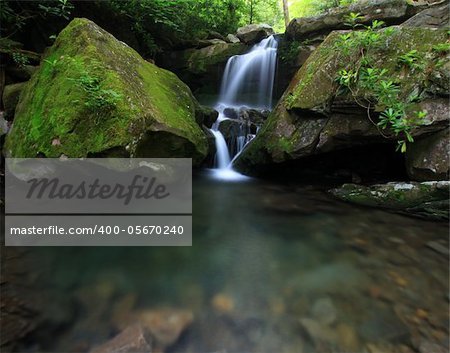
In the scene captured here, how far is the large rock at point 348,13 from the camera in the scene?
799 cm

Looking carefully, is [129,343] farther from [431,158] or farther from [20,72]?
[20,72]

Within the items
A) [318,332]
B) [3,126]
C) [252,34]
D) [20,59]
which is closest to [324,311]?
[318,332]

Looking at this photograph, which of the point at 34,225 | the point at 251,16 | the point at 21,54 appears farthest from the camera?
the point at 251,16

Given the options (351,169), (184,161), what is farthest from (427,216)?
(184,161)

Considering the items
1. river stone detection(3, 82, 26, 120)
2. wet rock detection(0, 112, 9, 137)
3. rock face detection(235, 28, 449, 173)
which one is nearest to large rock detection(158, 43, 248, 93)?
rock face detection(235, 28, 449, 173)

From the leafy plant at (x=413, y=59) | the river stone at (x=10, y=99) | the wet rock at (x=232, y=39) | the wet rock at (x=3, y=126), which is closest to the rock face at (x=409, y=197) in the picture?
the leafy plant at (x=413, y=59)

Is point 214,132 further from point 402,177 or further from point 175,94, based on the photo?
point 402,177

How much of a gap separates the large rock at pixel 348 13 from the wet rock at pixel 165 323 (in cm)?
769

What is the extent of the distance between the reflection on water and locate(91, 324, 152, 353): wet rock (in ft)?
0.40

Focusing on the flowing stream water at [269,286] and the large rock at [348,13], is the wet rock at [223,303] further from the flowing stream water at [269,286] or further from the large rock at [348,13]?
the large rock at [348,13]

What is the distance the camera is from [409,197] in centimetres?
433

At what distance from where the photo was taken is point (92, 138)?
3830 mm

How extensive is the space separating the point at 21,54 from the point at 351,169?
6.44 m

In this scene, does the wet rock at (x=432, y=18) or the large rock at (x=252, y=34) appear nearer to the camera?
the wet rock at (x=432, y=18)
